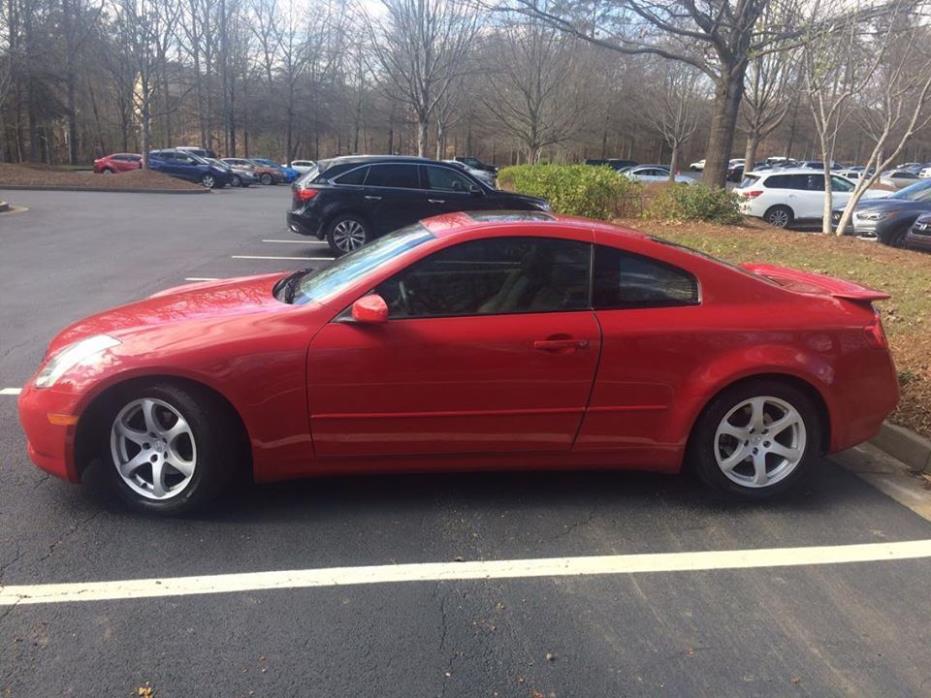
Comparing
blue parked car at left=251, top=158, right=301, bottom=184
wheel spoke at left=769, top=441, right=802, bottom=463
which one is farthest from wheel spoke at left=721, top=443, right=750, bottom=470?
blue parked car at left=251, top=158, right=301, bottom=184

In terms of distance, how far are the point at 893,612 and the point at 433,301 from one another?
7.78 ft

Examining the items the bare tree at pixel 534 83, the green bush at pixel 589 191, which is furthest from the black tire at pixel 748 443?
the bare tree at pixel 534 83

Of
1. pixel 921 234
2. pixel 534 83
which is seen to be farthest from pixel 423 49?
pixel 921 234

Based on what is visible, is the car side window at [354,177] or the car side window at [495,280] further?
the car side window at [354,177]

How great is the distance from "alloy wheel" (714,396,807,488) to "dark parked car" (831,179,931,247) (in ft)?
36.7

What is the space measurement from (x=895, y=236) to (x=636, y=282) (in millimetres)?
11847

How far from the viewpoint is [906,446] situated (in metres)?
4.35

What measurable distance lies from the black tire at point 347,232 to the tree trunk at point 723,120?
7.79m

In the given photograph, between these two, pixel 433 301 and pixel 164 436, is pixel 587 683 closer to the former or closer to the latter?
pixel 433 301

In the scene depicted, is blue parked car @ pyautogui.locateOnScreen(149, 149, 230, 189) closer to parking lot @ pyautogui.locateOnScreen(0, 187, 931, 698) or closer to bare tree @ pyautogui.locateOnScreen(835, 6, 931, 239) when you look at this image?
bare tree @ pyautogui.locateOnScreen(835, 6, 931, 239)

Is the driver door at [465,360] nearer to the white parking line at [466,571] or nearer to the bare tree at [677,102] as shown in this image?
the white parking line at [466,571]

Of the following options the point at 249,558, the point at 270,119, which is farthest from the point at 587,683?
the point at 270,119

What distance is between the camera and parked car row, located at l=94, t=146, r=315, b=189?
32625 millimetres

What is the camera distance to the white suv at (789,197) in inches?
692
